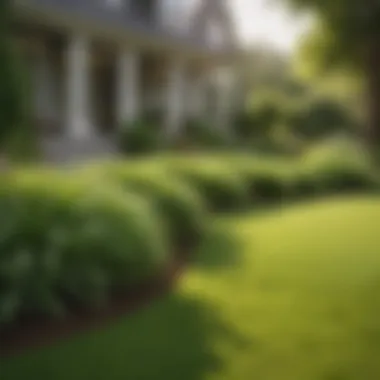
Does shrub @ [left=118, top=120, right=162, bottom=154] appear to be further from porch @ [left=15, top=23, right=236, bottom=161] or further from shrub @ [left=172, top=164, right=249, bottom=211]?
shrub @ [left=172, top=164, right=249, bottom=211]

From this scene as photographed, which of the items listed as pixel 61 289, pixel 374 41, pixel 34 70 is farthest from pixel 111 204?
pixel 374 41

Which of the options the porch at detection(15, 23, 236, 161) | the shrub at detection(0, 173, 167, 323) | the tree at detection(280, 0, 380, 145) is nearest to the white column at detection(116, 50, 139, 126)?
the porch at detection(15, 23, 236, 161)

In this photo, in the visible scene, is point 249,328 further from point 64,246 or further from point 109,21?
point 109,21

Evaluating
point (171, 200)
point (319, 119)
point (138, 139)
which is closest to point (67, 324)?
point (171, 200)

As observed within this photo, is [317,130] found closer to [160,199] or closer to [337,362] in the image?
[160,199]

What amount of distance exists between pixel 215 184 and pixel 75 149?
600 cm

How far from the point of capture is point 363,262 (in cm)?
843

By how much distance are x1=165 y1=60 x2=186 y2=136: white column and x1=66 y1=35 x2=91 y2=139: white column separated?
20.9 ft

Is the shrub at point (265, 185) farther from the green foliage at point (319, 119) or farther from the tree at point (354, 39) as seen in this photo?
the green foliage at point (319, 119)

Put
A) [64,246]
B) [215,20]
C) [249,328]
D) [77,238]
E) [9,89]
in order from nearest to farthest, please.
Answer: [249,328] < [64,246] < [77,238] < [9,89] < [215,20]

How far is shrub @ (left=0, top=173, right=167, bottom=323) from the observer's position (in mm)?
5836

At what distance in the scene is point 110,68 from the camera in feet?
79.0

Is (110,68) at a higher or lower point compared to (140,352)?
higher

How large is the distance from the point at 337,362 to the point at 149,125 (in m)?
16.7
